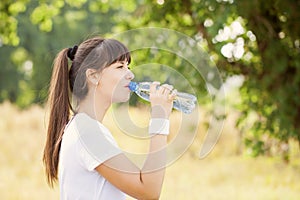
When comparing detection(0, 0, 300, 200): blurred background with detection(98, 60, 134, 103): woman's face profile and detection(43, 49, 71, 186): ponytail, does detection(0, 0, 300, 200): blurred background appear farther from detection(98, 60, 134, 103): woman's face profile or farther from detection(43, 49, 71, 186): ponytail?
detection(98, 60, 134, 103): woman's face profile

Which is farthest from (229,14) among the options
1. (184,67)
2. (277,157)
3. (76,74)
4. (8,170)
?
(8,170)

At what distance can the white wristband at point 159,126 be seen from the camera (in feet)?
5.80

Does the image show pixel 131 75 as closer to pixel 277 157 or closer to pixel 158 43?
pixel 158 43

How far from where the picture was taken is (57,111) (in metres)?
1.96

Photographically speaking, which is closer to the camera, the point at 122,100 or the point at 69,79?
the point at 122,100

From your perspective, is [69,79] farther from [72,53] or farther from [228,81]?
[228,81]

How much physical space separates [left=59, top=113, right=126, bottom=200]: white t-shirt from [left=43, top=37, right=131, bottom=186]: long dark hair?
4.7 inches

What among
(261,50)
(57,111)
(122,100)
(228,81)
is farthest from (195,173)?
(122,100)

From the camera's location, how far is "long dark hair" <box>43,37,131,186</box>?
6.20ft

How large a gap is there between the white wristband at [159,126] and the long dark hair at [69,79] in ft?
0.71

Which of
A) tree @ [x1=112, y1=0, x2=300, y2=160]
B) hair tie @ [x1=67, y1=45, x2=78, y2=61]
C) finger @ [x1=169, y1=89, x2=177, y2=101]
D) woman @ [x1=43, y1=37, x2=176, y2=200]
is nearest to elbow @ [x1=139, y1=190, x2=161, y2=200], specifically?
woman @ [x1=43, y1=37, x2=176, y2=200]

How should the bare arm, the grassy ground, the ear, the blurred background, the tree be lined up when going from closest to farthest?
the bare arm, the ear, the blurred background, the tree, the grassy ground

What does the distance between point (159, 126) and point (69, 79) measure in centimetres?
33

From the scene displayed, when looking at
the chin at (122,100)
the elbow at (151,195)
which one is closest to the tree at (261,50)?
the chin at (122,100)
